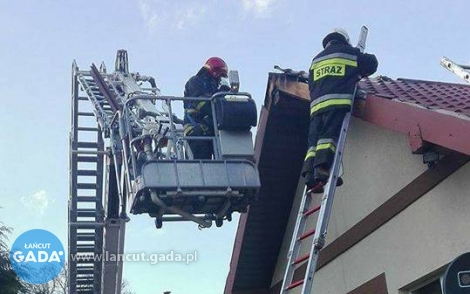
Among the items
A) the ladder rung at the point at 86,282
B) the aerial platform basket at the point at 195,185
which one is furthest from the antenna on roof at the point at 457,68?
the ladder rung at the point at 86,282

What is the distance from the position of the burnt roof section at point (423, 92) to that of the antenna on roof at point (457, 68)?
0.53 ft

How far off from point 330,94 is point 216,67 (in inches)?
88.5

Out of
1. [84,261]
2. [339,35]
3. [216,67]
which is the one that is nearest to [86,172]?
[84,261]

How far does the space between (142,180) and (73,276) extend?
251 inches

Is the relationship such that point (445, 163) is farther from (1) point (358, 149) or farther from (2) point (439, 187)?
(1) point (358, 149)

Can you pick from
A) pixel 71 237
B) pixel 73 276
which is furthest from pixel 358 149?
pixel 73 276

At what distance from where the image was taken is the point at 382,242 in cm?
564

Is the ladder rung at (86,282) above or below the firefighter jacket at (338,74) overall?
→ above

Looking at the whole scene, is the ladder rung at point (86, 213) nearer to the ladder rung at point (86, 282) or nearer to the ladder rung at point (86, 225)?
the ladder rung at point (86, 225)

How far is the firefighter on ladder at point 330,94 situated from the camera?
207 inches

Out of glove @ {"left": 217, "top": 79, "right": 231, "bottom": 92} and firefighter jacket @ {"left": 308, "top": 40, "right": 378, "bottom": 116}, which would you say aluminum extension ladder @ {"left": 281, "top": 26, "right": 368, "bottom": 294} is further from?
glove @ {"left": 217, "top": 79, "right": 231, "bottom": 92}

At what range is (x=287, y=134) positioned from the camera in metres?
7.16

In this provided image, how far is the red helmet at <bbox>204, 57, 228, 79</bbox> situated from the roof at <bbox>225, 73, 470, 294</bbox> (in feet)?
2.49

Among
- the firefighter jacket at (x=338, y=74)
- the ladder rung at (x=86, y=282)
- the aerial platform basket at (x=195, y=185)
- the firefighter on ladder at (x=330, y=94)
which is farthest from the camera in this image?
the ladder rung at (x=86, y=282)
